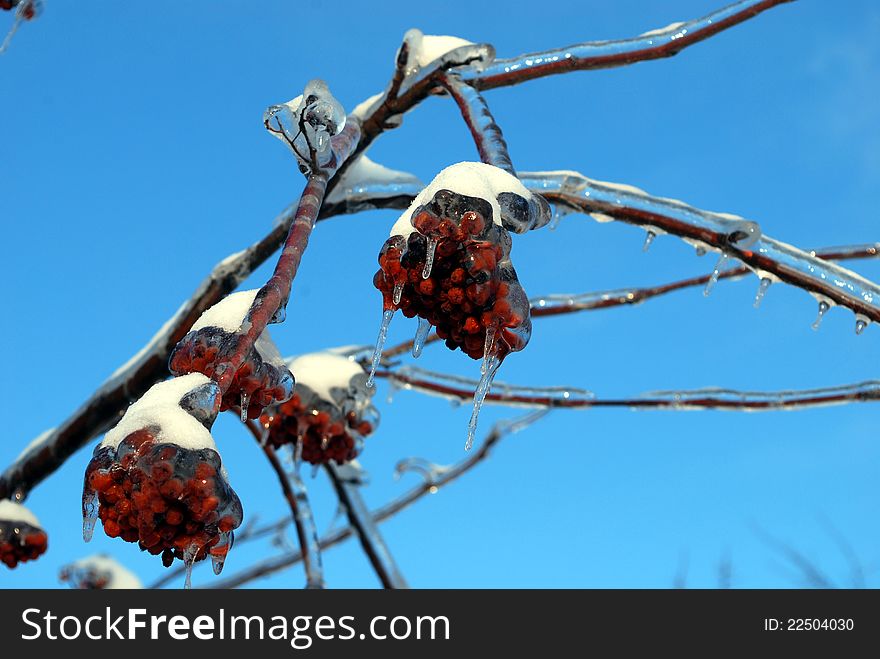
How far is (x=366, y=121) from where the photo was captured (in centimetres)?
213

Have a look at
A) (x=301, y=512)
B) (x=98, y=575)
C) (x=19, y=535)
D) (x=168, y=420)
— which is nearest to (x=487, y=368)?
(x=168, y=420)

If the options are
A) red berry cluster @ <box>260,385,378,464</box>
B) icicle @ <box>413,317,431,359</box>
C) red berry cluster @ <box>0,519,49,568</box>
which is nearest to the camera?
Answer: icicle @ <box>413,317,431,359</box>

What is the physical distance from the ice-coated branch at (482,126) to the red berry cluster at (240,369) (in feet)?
1.47

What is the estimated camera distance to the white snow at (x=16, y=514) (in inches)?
120

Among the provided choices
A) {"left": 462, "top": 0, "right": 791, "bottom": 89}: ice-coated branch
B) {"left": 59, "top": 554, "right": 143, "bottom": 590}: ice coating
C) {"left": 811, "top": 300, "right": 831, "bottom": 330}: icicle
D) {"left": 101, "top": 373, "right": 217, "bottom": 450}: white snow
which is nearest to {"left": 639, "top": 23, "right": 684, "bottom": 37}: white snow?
{"left": 462, "top": 0, "right": 791, "bottom": 89}: ice-coated branch

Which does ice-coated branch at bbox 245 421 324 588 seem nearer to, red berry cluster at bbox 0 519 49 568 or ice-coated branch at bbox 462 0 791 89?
red berry cluster at bbox 0 519 49 568

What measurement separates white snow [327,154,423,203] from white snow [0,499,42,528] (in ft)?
5.41

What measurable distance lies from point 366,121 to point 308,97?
828 millimetres

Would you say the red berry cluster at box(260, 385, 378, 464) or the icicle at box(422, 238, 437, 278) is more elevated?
the red berry cluster at box(260, 385, 378, 464)

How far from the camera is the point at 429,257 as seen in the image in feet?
3.63

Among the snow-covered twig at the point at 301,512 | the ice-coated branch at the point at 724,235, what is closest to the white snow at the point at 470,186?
the ice-coated branch at the point at 724,235

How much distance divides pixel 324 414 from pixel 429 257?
1797 millimetres

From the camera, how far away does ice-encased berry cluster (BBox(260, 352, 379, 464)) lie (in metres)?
2.80
